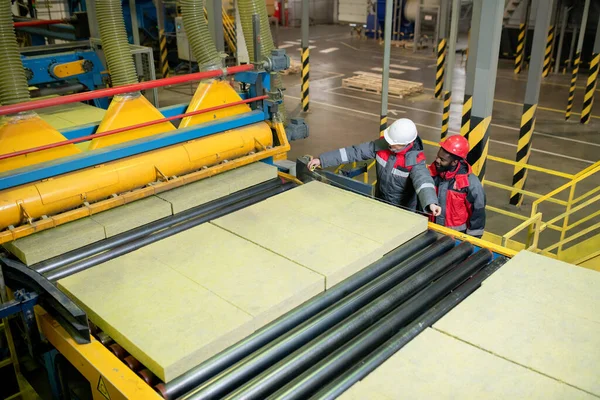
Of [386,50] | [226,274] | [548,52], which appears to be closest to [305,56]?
[386,50]

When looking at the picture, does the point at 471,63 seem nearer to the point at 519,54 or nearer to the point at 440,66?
the point at 440,66

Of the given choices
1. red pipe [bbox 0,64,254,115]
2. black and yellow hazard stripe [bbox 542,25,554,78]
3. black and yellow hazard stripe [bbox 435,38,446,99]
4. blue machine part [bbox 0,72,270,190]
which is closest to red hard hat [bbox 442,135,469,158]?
blue machine part [bbox 0,72,270,190]

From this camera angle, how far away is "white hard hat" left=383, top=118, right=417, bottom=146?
15.8 ft

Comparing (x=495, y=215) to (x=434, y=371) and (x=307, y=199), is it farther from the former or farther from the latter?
(x=434, y=371)

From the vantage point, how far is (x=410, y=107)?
14062mm

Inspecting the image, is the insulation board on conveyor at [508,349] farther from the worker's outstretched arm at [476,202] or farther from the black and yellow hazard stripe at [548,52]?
the black and yellow hazard stripe at [548,52]

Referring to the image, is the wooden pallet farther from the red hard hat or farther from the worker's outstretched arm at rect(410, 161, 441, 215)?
the worker's outstretched arm at rect(410, 161, 441, 215)

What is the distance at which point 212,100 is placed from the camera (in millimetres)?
5012

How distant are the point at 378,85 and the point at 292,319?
13.0m

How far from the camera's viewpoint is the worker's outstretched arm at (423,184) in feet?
14.9

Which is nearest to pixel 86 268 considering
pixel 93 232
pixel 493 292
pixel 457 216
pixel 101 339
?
pixel 93 232

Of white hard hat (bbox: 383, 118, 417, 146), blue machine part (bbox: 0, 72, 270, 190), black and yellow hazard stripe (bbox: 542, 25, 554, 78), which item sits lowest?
black and yellow hazard stripe (bbox: 542, 25, 554, 78)

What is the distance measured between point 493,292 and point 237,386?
1.61m

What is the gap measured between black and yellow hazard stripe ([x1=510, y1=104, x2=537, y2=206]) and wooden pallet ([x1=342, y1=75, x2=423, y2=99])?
651cm
